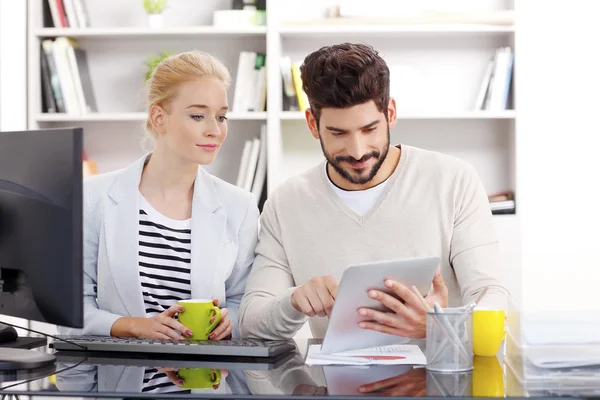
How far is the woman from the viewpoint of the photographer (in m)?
2.03

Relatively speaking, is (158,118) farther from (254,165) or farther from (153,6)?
(153,6)

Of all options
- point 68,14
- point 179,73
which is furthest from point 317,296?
point 68,14

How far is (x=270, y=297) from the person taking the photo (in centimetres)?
188

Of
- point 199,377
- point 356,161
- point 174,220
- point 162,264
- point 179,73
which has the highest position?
point 179,73

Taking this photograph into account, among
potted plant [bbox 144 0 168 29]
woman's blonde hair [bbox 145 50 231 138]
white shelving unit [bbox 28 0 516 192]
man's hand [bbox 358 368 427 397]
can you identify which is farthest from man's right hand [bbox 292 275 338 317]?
potted plant [bbox 144 0 168 29]

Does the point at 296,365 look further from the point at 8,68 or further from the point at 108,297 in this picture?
the point at 8,68

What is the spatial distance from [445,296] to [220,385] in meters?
0.56

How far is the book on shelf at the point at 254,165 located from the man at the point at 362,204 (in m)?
1.48

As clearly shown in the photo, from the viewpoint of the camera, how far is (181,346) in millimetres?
1543

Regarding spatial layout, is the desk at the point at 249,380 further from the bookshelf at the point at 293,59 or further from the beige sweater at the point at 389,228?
the bookshelf at the point at 293,59

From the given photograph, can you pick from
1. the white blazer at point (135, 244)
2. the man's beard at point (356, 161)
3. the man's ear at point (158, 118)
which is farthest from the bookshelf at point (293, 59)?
the man's beard at point (356, 161)

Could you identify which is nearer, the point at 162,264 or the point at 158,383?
the point at 158,383

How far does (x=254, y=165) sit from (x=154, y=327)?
193cm

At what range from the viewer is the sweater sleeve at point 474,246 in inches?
72.6
